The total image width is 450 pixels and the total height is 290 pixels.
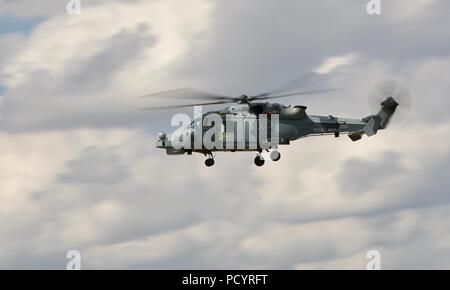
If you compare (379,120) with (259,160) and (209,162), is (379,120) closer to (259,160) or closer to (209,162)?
(259,160)

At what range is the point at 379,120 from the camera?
13712 cm

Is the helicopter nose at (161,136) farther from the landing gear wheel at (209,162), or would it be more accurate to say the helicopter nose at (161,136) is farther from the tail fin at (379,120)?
the tail fin at (379,120)

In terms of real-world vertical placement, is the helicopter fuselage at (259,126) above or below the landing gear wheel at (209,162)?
above

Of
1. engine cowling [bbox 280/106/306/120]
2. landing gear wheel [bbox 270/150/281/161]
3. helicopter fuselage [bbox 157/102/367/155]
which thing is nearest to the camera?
helicopter fuselage [bbox 157/102/367/155]

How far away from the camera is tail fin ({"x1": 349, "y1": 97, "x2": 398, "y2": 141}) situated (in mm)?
135625

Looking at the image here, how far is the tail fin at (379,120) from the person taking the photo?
135625 mm

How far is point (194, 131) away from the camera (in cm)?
13300

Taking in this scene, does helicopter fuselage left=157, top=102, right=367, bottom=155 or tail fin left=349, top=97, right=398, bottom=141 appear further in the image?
tail fin left=349, top=97, right=398, bottom=141

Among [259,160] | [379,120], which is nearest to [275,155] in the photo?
[259,160]

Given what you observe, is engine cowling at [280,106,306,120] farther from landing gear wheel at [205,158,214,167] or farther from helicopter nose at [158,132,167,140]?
helicopter nose at [158,132,167,140]
